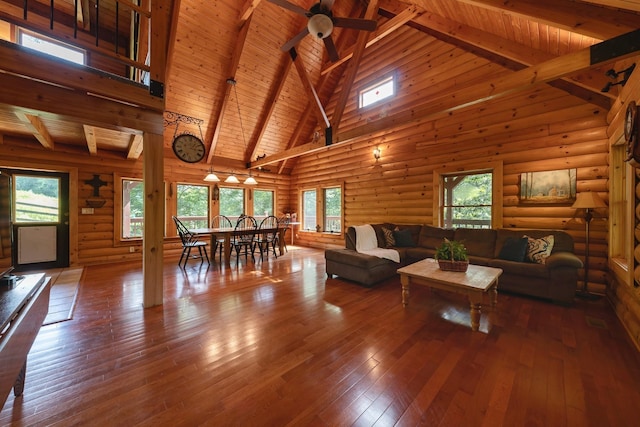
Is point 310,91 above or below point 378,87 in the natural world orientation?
below

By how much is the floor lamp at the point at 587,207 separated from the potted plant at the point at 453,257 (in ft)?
5.89

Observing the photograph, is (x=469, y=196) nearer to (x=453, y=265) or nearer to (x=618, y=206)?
(x=618, y=206)

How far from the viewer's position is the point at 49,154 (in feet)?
16.0

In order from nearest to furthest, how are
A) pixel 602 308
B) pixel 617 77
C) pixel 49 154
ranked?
pixel 617 77 → pixel 602 308 → pixel 49 154

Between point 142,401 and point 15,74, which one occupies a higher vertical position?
point 15,74

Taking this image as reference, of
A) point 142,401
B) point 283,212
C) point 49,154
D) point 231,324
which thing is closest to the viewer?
point 142,401

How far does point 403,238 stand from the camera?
16.4 ft

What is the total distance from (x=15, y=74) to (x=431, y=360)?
4.50 m

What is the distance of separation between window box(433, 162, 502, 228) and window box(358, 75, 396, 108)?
2375 mm

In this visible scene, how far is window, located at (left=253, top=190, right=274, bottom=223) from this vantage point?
27.1 ft

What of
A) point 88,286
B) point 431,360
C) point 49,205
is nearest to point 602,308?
point 431,360

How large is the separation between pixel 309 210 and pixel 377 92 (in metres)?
4.30

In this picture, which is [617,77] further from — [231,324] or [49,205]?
[49,205]

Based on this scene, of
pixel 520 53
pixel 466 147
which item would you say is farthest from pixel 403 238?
pixel 520 53
